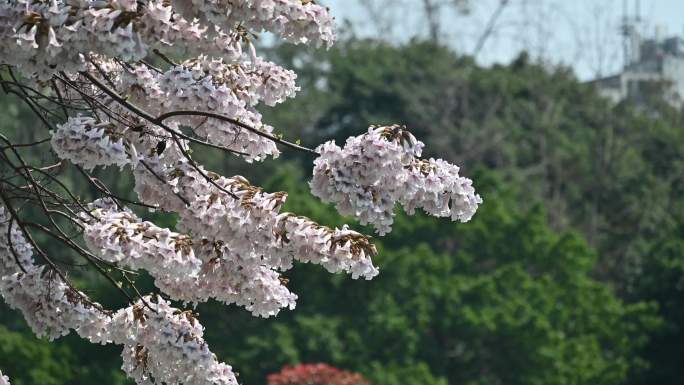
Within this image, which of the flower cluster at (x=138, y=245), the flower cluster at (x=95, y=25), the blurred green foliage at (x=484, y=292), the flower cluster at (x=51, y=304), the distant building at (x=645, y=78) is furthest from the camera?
the distant building at (x=645, y=78)

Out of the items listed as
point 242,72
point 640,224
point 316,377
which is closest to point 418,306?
point 316,377

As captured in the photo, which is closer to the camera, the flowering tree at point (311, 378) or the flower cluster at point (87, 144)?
the flower cluster at point (87, 144)

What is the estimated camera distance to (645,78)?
172 ft

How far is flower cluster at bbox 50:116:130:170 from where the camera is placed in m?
5.90

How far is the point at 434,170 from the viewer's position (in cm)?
617

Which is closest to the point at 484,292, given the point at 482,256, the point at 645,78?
the point at 482,256

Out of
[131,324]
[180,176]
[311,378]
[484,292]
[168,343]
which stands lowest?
[168,343]

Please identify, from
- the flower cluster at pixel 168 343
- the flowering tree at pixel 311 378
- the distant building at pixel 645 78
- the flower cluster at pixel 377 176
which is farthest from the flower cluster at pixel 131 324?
the distant building at pixel 645 78

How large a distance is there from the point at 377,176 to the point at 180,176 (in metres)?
1.08

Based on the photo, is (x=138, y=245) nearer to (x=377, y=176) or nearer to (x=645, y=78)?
(x=377, y=176)

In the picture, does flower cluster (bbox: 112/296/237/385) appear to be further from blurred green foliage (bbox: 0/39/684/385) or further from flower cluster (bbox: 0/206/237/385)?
blurred green foliage (bbox: 0/39/684/385)

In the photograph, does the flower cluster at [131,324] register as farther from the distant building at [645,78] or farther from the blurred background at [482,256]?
the distant building at [645,78]

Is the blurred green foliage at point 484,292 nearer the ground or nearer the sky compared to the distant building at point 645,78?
nearer the ground

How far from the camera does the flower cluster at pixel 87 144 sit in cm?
590
